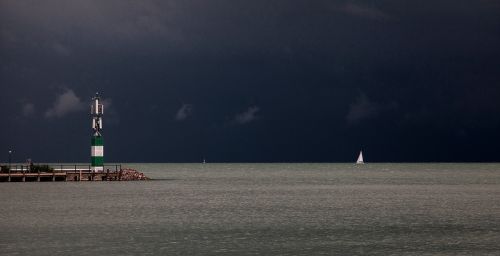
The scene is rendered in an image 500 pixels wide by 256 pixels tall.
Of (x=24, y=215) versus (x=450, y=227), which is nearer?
(x=450, y=227)

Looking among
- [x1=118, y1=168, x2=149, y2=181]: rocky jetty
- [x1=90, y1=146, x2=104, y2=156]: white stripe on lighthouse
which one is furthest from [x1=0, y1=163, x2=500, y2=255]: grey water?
[x1=118, y1=168, x2=149, y2=181]: rocky jetty

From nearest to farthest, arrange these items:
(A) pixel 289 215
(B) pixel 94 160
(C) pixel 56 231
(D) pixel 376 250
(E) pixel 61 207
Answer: (D) pixel 376 250, (C) pixel 56 231, (A) pixel 289 215, (E) pixel 61 207, (B) pixel 94 160

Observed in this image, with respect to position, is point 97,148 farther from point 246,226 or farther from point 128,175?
point 246,226

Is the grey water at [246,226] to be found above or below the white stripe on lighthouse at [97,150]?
below

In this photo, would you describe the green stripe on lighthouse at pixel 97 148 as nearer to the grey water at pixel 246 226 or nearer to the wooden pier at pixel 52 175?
the wooden pier at pixel 52 175

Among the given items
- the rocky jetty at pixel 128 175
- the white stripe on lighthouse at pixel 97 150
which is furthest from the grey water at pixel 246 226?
the rocky jetty at pixel 128 175

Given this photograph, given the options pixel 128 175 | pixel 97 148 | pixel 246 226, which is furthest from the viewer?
pixel 128 175

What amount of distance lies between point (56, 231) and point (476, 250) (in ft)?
83.2

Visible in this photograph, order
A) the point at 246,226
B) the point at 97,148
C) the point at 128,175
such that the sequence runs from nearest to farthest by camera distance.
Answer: the point at 246,226
the point at 97,148
the point at 128,175

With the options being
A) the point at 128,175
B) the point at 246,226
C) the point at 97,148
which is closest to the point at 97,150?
the point at 97,148

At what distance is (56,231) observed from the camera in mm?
49531

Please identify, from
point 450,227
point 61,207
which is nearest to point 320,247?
point 450,227

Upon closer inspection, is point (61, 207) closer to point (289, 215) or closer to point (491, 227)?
point (289, 215)

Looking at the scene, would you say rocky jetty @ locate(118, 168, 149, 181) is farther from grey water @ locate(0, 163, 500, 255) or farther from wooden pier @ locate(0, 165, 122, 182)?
grey water @ locate(0, 163, 500, 255)
